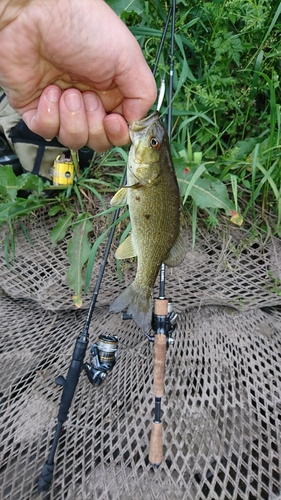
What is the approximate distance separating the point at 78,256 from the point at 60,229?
26 cm

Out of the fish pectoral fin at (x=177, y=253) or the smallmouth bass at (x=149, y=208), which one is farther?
the fish pectoral fin at (x=177, y=253)

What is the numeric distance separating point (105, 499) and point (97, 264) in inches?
57.7

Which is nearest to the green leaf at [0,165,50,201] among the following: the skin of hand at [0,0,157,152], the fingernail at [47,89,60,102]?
the skin of hand at [0,0,157,152]

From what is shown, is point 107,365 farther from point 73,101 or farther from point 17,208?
point 73,101

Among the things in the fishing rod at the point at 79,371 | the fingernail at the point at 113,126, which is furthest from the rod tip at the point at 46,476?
the fingernail at the point at 113,126

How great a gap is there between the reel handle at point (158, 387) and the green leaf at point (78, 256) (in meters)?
0.69

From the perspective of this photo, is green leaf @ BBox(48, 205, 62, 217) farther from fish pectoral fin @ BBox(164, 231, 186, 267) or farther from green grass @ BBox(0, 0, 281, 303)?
fish pectoral fin @ BBox(164, 231, 186, 267)

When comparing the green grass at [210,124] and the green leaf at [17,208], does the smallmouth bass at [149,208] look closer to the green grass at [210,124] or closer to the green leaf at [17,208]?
the green grass at [210,124]

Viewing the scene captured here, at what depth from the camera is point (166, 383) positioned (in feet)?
7.86

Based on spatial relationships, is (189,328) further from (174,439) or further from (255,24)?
(255,24)

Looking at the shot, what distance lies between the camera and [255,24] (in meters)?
2.21

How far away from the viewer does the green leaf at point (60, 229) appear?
8.64 feet

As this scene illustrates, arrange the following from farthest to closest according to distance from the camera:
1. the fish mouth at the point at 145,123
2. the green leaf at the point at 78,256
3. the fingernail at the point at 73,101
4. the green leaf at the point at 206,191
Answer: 1. the green leaf at the point at 78,256
2. the green leaf at the point at 206,191
3. the fingernail at the point at 73,101
4. the fish mouth at the point at 145,123

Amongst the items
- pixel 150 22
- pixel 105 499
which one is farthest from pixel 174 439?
pixel 150 22
